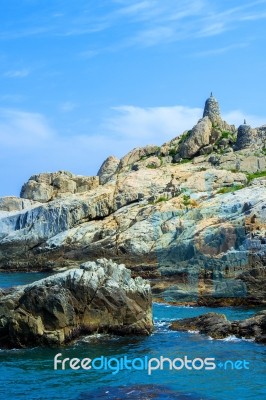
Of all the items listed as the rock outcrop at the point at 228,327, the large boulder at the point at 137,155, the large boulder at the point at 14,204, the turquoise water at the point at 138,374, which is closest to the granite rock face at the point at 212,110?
the large boulder at the point at 137,155

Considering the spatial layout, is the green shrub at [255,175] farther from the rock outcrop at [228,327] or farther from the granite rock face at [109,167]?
the rock outcrop at [228,327]

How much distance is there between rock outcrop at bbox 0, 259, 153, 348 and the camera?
3175 cm

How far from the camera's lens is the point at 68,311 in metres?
32.5

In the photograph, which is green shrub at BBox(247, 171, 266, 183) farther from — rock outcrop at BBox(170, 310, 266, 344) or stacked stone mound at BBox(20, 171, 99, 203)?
rock outcrop at BBox(170, 310, 266, 344)

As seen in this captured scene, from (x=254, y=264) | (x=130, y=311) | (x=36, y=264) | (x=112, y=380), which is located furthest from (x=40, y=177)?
(x=112, y=380)

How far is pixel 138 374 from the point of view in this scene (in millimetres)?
26547

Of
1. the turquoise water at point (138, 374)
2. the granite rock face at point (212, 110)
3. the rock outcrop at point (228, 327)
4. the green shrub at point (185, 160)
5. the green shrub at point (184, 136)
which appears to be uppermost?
the granite rock face at point (212, 110)

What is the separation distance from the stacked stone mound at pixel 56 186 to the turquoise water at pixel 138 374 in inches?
2553

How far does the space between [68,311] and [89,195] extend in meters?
57.1

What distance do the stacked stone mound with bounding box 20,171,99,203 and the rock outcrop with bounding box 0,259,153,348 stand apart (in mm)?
62168

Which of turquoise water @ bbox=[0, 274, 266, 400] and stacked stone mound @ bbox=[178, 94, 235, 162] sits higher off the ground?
stacked stone mound @ bbox=[178, 94, 235, 162]

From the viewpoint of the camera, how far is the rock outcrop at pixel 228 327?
32.7 m

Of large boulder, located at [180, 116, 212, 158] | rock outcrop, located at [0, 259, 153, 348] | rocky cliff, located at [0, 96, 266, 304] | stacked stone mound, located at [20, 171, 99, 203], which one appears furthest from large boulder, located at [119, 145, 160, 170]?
rock outcrop, located at [0, 259, 153, 348]

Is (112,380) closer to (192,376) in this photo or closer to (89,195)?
(192,376)
